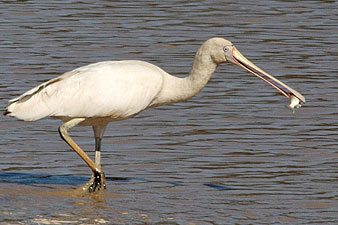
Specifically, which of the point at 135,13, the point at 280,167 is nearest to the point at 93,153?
the point at 280,167

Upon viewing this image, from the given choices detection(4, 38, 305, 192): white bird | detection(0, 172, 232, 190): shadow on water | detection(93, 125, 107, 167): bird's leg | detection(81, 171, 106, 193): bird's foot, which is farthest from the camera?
detection(93, 125, 107, 167): bird's leg

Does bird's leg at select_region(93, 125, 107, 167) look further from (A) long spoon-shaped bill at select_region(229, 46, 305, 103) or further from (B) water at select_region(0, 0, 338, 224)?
(A) long spoon-shaped bill at select_region(229, 46, 305, 103)

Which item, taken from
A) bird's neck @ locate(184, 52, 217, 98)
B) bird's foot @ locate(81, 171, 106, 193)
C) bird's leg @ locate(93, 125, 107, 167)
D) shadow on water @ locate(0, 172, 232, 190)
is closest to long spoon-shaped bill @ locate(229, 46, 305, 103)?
bird's neck @ locate(184, 52, 217, 98)

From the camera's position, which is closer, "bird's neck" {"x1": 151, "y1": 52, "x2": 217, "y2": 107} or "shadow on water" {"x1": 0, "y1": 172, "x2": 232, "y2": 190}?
"bird's neck" {"x1": 151, "y1": 52, "x2": 217, "y2": 107}

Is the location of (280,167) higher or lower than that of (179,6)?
lower

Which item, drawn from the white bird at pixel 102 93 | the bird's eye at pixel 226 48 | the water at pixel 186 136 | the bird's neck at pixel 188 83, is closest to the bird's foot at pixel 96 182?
the white bird at pixel 102 93

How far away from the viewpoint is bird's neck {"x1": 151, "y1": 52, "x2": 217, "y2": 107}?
37.9ft

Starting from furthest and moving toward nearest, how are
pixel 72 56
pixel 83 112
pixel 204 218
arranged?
pixel 72 56
pixel 83 112
pixel 204 218

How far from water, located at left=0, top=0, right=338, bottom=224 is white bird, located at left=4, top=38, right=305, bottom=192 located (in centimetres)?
72

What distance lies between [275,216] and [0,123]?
481 centimetres

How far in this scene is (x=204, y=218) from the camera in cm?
1031

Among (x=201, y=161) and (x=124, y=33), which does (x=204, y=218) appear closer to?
(x=201, y=161)

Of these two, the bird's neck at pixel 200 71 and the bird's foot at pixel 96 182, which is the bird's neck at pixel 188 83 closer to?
the bird's neck at pixel 200 71

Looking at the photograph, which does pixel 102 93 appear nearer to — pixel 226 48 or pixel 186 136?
pixel 226 48
